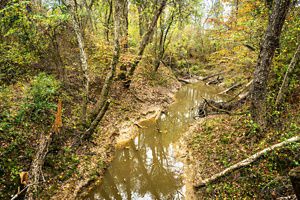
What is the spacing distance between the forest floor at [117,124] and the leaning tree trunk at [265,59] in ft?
20.9

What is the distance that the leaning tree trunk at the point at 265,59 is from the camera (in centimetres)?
589

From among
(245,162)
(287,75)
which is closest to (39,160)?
(245,162)

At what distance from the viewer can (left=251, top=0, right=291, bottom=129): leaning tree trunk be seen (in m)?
5.89

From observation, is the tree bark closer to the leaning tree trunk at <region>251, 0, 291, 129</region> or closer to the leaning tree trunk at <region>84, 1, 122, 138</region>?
the leaning tree trunk at <region>84, 1, 122, 138</region>

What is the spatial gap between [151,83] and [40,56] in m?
10.1

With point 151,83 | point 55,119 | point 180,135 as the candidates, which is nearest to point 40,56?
point 55,119

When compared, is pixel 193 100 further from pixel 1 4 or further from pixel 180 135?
pixel 1 4

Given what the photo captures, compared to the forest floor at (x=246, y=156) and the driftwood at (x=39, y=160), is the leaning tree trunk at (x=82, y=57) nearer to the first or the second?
the driftwood at (x=39, y=160)

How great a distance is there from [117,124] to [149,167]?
3.46m

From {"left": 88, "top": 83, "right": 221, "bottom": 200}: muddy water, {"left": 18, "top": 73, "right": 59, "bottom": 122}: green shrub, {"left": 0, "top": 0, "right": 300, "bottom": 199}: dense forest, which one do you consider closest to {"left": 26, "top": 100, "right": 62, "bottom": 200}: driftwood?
{"left": 0, "top": 0, "right": 300, "bottom": 199}: dense forest

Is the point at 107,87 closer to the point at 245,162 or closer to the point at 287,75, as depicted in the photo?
the point at 245,162

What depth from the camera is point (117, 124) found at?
11.1 metres

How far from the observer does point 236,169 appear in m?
5.80

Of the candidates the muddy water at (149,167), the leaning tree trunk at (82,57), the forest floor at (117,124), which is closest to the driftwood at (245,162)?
the muddy water at (149,167)
